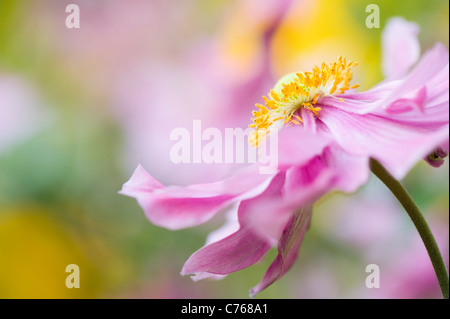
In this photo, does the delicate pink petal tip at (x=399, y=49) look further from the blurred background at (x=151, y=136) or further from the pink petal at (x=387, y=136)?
the blurred background at (x=151, y=136)

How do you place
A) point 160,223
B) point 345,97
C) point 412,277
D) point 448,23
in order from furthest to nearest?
point 448,23
point 412,277
point 345,97
point 160,223

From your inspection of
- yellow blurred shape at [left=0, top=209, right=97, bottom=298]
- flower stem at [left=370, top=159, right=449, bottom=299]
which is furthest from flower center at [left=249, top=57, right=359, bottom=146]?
yellow blurred shape at [left=0, top=209, right=97, bottom=298]

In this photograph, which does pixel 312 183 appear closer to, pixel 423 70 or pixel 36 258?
pixel 423 70

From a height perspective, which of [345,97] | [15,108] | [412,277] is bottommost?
[412,277]

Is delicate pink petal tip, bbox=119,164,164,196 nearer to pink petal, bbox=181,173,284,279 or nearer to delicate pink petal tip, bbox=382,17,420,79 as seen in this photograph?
pink petal, bbox=181,173,284,279

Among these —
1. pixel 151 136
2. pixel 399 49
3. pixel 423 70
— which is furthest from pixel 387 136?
pixel 151 136

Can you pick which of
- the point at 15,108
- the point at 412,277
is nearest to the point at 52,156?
the point at 15,108
